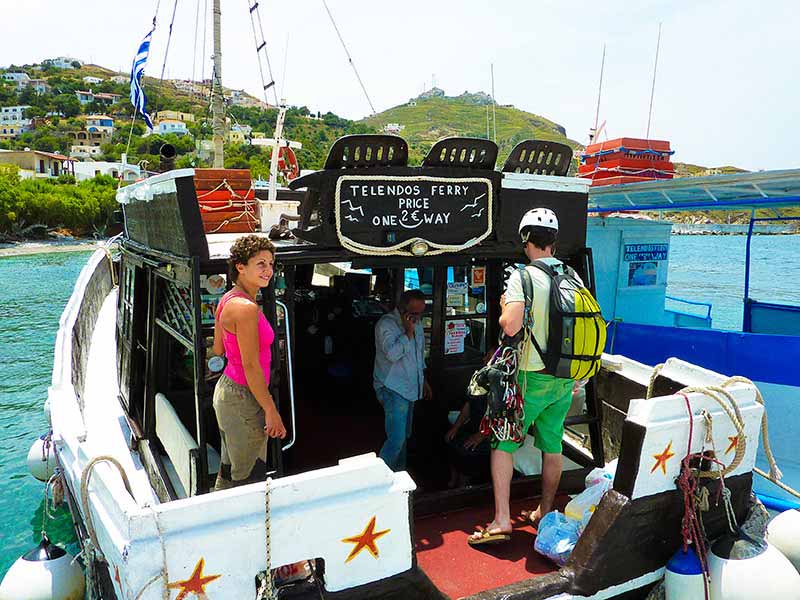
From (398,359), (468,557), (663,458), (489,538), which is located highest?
(398,359)

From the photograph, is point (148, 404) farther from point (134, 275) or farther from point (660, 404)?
point (660, 404)

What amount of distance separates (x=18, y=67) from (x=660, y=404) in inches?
9895

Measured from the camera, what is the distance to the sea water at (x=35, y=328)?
282 inches

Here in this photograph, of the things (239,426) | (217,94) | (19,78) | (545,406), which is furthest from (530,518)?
(19,78)

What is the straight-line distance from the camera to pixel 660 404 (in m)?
2.95

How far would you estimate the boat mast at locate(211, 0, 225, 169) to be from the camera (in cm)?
1214

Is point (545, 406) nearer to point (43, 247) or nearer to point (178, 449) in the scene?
point (178, 449)

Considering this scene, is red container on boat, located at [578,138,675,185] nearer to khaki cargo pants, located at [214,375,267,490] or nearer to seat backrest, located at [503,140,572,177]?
seat backrest, located at [503,140,572,177]

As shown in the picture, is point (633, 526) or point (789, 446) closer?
point (633, 526)

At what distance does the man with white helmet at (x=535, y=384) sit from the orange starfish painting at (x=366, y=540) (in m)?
1.26

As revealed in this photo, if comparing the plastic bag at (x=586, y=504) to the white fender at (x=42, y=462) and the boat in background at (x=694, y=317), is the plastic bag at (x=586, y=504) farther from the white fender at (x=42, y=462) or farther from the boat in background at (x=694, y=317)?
the white fender at (x=42, y=462)

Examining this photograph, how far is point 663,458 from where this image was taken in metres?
3.02

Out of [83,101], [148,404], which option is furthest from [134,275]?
[83,101]

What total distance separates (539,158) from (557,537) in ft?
8.29
